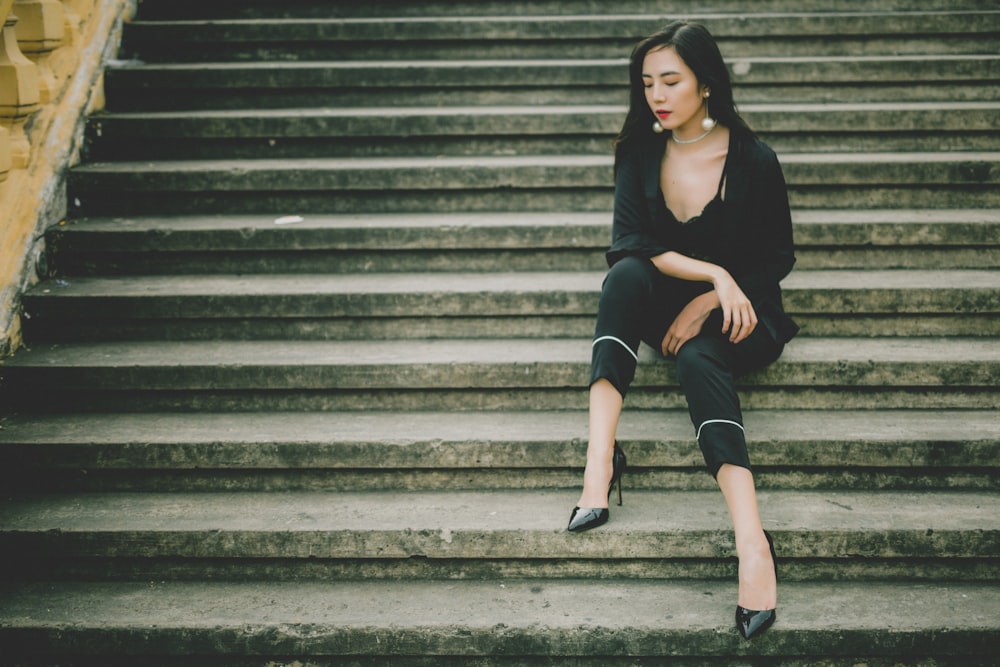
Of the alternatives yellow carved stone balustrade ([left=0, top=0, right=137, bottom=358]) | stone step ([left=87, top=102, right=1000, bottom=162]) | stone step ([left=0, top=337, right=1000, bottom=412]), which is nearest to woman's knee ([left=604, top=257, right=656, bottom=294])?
stone step ([left=0, top=337, right=1000, bottom=412])

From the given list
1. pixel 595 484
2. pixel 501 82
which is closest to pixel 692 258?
pixel 595 484

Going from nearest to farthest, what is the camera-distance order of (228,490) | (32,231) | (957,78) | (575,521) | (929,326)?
(575,521) → (228,490) → (929,326) → (32,231) → (957,78)

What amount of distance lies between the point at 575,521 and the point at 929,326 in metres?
1.79

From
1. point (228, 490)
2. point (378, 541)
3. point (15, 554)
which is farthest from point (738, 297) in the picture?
point (15, 554)

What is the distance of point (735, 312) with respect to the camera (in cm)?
251

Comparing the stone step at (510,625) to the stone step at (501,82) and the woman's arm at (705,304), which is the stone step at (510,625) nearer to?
the woman's arm at (705,304)

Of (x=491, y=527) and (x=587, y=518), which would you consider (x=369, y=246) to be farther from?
(x=587, y=518)

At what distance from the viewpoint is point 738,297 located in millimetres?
2535

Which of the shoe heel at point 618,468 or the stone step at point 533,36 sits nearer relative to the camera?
the shoe heel at point 618,468

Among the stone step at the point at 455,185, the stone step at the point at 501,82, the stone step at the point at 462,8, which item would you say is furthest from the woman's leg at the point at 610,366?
the stone step at the point at 462,8

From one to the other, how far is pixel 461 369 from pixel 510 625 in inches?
39.9

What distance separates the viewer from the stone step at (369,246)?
11.2 ft

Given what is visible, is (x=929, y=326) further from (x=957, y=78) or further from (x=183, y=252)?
(x=183, y=252)

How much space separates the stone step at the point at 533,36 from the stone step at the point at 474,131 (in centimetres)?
54
